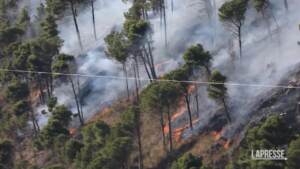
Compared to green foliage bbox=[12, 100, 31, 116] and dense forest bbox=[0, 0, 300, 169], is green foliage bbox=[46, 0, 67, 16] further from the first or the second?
green foliage bbox=[12, 100, 31, 116]

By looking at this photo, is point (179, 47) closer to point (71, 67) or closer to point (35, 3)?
point (71, 67)

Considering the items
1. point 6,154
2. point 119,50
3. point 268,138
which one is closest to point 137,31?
point 119,50

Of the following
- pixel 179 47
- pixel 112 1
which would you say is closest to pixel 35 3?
pixel 112 1

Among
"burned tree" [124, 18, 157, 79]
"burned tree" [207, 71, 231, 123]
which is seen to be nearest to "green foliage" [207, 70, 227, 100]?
"burned tree" [207, 71, 231, 123]

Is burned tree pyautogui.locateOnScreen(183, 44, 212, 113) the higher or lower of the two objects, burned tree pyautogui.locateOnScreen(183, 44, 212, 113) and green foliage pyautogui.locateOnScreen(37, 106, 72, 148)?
the higher

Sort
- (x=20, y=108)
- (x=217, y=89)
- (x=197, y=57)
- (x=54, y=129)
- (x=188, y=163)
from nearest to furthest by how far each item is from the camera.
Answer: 1. (x=188, y=163)
2. (x=217, y=89)
3. (x=197, y=57)
4. (x=54, y=129)
5. (x=20, y=108)

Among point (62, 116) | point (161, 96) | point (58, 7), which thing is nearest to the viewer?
point (161, 96)

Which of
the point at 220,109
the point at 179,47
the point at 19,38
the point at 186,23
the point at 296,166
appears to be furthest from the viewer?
the point at 19,38

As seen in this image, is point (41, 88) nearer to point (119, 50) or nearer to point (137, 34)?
point (119, 50)
